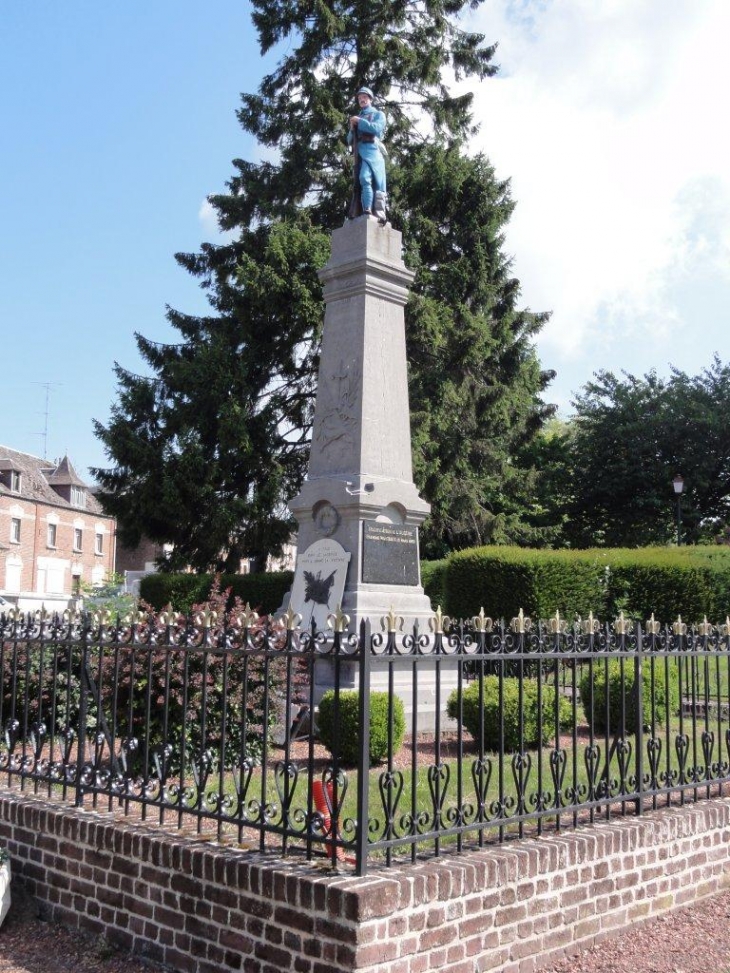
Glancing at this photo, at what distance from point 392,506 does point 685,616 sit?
9.16 metres

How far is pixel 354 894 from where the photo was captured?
3.83 metres

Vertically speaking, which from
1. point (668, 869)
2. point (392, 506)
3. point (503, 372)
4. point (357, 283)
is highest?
point (503, 372)

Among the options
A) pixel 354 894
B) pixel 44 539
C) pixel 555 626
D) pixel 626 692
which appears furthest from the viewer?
pixel 44 539

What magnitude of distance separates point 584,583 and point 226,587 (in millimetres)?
7551

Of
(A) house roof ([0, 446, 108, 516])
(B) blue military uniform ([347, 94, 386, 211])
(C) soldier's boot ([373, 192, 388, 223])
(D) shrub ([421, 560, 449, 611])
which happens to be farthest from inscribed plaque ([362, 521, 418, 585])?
(A) house roof ([0, 446, 108, 516])

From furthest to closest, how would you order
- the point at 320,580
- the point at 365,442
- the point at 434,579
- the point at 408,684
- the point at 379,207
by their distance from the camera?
the point at 434,579 < the point at 379,207 < the point at 365,442 < the point at 320,580 < the point at 408,684

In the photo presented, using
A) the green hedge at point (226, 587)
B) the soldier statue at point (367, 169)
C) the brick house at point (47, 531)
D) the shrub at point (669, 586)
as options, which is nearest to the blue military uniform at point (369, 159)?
the soldier statue at point (367, 169)

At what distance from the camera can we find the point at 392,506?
11641mm

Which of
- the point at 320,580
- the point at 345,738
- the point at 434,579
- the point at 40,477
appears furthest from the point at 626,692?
the point at 40,477

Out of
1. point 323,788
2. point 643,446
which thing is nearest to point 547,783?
point 323,788

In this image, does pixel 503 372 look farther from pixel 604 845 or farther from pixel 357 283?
pixel 604 845

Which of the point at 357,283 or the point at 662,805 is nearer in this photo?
the point at 662,805

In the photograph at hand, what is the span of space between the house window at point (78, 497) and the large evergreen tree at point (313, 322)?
2545cm

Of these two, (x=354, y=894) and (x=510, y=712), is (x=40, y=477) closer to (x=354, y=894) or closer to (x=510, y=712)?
(x=510, y=712)
